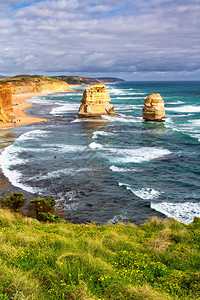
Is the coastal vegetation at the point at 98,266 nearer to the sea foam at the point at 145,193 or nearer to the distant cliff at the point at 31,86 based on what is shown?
the sea foam at the point at 145,193

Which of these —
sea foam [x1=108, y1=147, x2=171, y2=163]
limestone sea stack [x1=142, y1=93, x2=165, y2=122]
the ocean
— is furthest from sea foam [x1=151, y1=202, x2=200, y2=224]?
limestone sea stack [x1=142, y1=93, x2=165, y2=122]

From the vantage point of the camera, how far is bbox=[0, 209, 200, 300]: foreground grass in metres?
5.55

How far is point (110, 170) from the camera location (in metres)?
22.0

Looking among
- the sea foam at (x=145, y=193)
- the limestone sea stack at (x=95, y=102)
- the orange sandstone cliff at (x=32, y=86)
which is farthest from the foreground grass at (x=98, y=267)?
the orange sandstone cliff at (x=32, y=86)

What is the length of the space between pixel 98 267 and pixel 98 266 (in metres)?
0.03

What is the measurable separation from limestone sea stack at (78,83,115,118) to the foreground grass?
142ft

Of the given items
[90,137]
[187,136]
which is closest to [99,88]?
[90,137]

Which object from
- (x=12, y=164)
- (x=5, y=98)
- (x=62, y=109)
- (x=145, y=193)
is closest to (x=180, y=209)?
(x=145, y=193)

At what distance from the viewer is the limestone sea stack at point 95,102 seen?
167 feet

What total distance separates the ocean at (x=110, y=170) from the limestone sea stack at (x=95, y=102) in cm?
1321

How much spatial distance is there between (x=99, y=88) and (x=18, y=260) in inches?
1849

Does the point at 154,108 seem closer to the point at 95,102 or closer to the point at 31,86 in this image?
the point at 95,102

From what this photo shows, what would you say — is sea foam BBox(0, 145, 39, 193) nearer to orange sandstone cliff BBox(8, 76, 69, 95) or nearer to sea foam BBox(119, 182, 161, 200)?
sea foam BBox(119, 182, 161, 200)

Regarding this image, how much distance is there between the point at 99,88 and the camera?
51.3 meters
